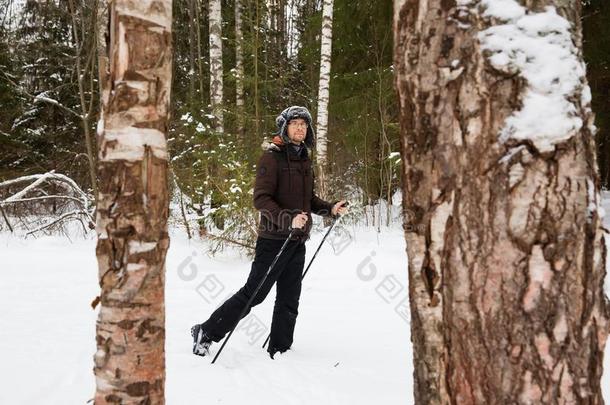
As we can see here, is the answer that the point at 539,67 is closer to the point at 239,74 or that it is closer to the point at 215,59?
the point at 215,59

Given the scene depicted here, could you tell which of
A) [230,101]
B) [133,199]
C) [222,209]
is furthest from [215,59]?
[133,199]

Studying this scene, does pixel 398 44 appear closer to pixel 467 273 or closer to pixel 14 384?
pixel 467 273

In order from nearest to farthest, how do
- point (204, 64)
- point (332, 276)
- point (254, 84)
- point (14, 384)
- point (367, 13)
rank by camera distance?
point (14, 384), point (332, 276), point (254, 84), point (367, 13), point (204, 64)

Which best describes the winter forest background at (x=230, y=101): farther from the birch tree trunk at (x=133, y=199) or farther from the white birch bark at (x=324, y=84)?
the birch tree trunk at (x=133, y=199)

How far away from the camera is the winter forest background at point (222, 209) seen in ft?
11.4

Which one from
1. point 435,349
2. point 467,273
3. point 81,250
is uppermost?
point 467,273

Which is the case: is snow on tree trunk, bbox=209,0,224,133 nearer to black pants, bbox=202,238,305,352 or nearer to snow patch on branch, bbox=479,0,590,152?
black pants, bbox=202,238,305,352

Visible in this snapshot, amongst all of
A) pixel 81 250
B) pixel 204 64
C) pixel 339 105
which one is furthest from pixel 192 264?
pixel 204 64

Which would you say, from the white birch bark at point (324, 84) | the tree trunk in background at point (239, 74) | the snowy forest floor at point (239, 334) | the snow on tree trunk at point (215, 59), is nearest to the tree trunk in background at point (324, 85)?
the white birch bark at point (324, 84)

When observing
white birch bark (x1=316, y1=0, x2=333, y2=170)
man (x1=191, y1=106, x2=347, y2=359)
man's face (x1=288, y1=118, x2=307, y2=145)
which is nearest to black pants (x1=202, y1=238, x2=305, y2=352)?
man (x1=191, y1=106, x2=347, y2=359)

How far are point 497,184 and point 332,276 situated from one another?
577 centimetres

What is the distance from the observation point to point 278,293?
12.5 ft

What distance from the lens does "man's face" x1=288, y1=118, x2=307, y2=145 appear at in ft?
11.8

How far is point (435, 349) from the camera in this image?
4.46 ft
